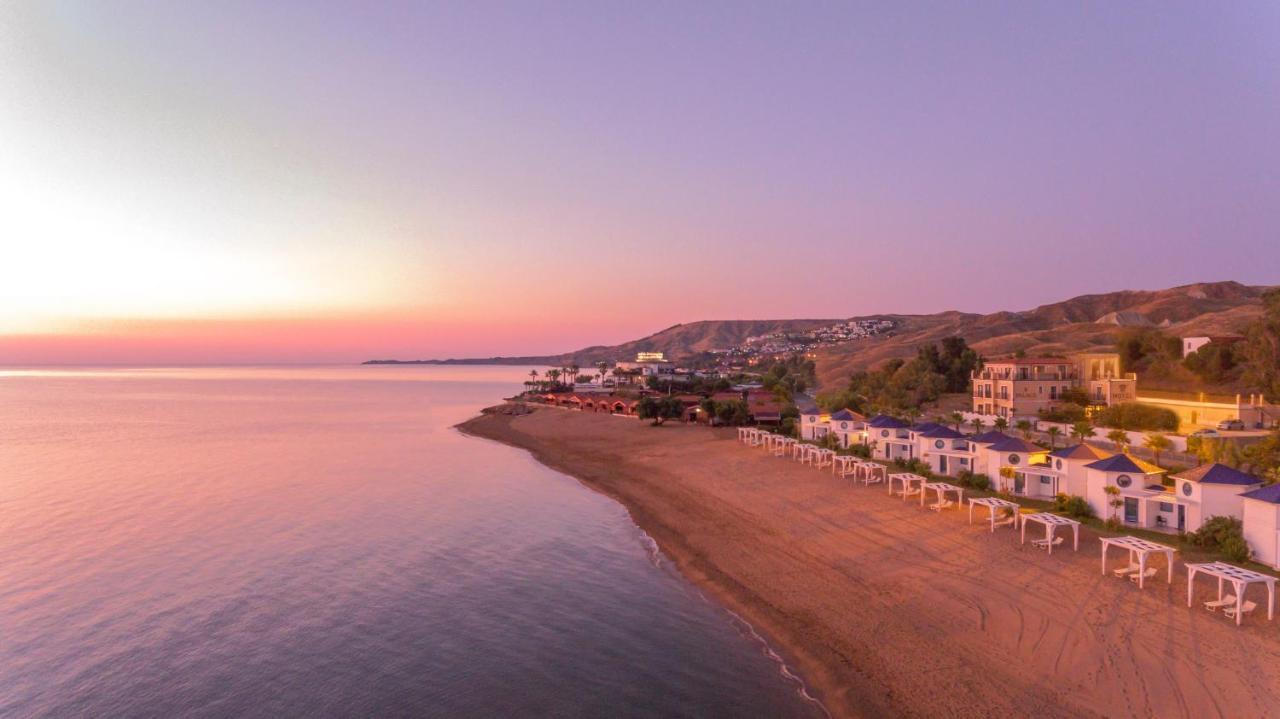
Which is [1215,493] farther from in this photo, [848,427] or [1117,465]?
[848,427]

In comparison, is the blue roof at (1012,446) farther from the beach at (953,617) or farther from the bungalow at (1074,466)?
the beach at (953,617)

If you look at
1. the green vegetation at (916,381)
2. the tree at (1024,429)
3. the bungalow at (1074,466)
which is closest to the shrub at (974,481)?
the bungalow at (1074,466)

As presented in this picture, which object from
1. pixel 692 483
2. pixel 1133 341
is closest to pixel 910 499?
pixel 692 483

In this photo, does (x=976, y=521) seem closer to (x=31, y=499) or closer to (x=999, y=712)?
(x=999, y=712)

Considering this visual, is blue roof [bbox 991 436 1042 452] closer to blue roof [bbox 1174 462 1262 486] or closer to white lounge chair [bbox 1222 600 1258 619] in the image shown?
blue roof [bbox 1174 462 1262 486]

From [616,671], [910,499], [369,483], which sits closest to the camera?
[616,671]

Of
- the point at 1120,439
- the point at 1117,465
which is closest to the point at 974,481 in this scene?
the point at 1117,465

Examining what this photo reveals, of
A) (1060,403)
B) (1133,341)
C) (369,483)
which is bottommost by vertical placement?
(369,483)

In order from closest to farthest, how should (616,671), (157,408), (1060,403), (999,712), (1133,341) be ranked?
(999,712)
(616,671)
(1060,403)
(1133,341)
(157,408)
